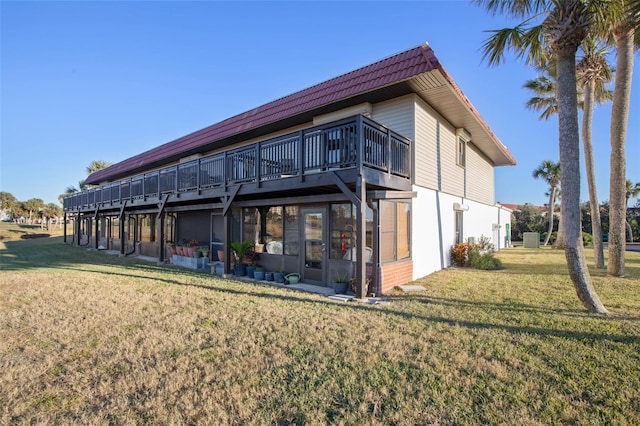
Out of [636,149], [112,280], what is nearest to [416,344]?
[112,280]

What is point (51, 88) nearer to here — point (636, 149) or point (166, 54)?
point (166, 54)

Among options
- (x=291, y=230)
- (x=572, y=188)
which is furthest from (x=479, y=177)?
(x=291, y=230)

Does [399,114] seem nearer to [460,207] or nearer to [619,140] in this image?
[460,207]

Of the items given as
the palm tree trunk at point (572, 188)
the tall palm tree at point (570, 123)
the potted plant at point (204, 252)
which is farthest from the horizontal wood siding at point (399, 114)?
the potted plant at point (204, 252)

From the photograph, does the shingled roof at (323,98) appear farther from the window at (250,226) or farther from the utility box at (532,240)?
the utility box at (532,240)

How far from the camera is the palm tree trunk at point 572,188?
5.54 metres

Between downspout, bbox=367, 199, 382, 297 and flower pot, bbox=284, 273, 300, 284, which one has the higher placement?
downspout, bbox=367, 199, 382, 297

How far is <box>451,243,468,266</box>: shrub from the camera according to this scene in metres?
11.4

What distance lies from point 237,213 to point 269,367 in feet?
25.9

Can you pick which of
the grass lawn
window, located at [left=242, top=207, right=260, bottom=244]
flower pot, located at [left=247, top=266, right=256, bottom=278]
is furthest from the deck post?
window, located at [left=242, top=207, right=260, bottom=244]

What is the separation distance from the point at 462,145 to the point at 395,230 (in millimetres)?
6462

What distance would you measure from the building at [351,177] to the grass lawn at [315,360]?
6.05 ft

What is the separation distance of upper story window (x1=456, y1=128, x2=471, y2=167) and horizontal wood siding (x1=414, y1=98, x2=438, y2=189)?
2336mm

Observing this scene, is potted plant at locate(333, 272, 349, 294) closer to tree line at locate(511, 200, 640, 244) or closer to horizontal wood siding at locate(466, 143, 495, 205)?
horizontal wood siding at locate(466, 143, 495, 205)
